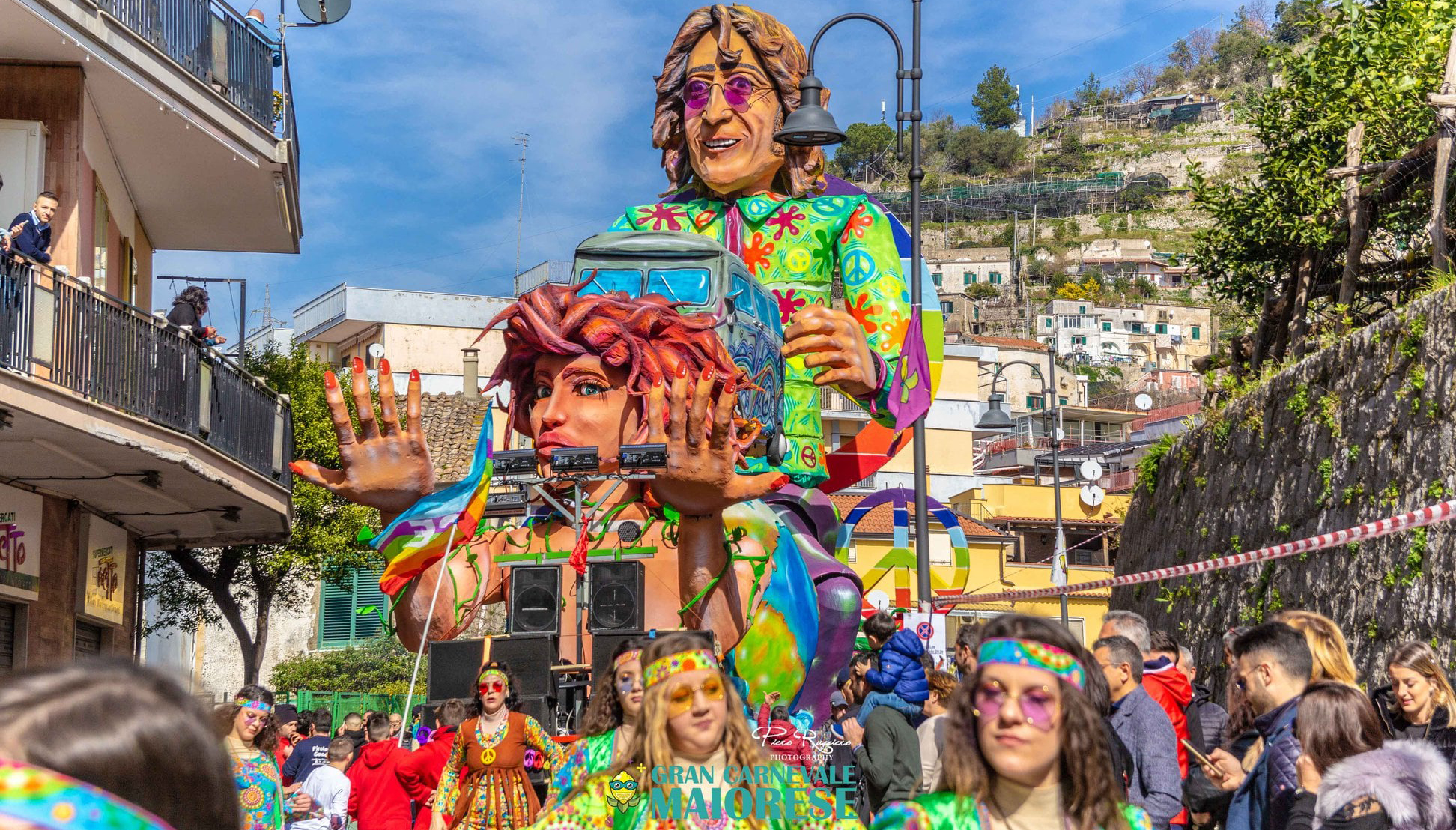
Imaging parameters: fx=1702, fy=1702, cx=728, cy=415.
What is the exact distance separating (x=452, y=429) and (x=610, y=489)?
2857cm

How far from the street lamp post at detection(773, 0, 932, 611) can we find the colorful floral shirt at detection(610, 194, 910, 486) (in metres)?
0.38

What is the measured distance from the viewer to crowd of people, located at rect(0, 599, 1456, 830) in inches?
73.0

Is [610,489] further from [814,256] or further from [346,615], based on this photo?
[346,615]

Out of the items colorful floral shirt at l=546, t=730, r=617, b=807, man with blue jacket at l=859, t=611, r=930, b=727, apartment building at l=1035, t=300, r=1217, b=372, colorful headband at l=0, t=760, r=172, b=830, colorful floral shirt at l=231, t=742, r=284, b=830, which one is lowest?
colorful floral shirt at l=231, t=742, r=284, b=830

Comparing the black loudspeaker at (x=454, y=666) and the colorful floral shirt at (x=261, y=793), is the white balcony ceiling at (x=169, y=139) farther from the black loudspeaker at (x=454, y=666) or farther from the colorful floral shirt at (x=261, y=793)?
the colorful floral shirt at (x=261, y=793)

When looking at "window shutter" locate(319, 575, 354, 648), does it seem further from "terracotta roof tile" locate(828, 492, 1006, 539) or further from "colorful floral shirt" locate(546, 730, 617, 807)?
"colorful floral shirt" locate(546, 730, 617, 807)

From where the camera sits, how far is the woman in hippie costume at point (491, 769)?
805cm

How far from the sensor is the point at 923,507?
1612 cm

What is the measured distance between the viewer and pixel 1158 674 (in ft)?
25.8

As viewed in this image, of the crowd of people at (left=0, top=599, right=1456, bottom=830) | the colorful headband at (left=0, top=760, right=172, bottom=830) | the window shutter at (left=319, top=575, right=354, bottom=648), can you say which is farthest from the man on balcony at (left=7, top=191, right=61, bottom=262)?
the window shutter at (left=319, top=575, right=354, bottom=648)

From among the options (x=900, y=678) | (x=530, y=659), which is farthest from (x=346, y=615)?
(x=900, y=678)

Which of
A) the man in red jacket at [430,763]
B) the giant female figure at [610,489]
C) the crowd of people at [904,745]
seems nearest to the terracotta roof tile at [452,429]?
the man in red jacket at [430,763]

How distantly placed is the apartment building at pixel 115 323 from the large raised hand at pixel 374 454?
4482 millimetres

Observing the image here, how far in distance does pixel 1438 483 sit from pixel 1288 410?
374cm
